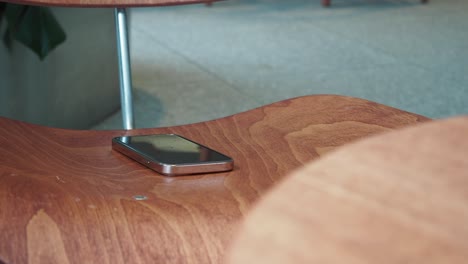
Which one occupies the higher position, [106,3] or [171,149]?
[106,3]

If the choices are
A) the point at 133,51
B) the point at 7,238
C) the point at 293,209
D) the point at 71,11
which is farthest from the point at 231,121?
the point at 133,51

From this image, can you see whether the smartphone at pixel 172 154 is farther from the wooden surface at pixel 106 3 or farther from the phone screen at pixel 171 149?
the wooden surface at pixel 106 3

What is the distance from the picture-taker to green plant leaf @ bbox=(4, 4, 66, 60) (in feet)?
5.02

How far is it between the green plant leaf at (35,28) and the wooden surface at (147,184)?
2.42 feet

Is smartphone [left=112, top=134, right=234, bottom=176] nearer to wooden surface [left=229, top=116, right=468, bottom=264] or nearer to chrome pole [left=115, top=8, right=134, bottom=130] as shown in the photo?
chrome pole [left=115, top=8, right=134, bottom=130]

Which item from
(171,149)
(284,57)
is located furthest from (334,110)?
(284,57)

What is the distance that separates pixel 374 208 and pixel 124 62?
70cm

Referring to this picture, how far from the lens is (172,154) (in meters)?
0.72

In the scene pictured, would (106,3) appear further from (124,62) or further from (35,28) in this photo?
(35,28)

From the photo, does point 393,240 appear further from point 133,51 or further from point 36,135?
point 133,51

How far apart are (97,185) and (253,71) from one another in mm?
1746

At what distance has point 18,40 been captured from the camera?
5.12 ft

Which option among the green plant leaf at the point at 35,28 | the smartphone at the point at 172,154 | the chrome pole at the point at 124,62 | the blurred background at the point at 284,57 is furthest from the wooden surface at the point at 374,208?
the blurred background at the point at 284,57

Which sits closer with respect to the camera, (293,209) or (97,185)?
(293,209)
